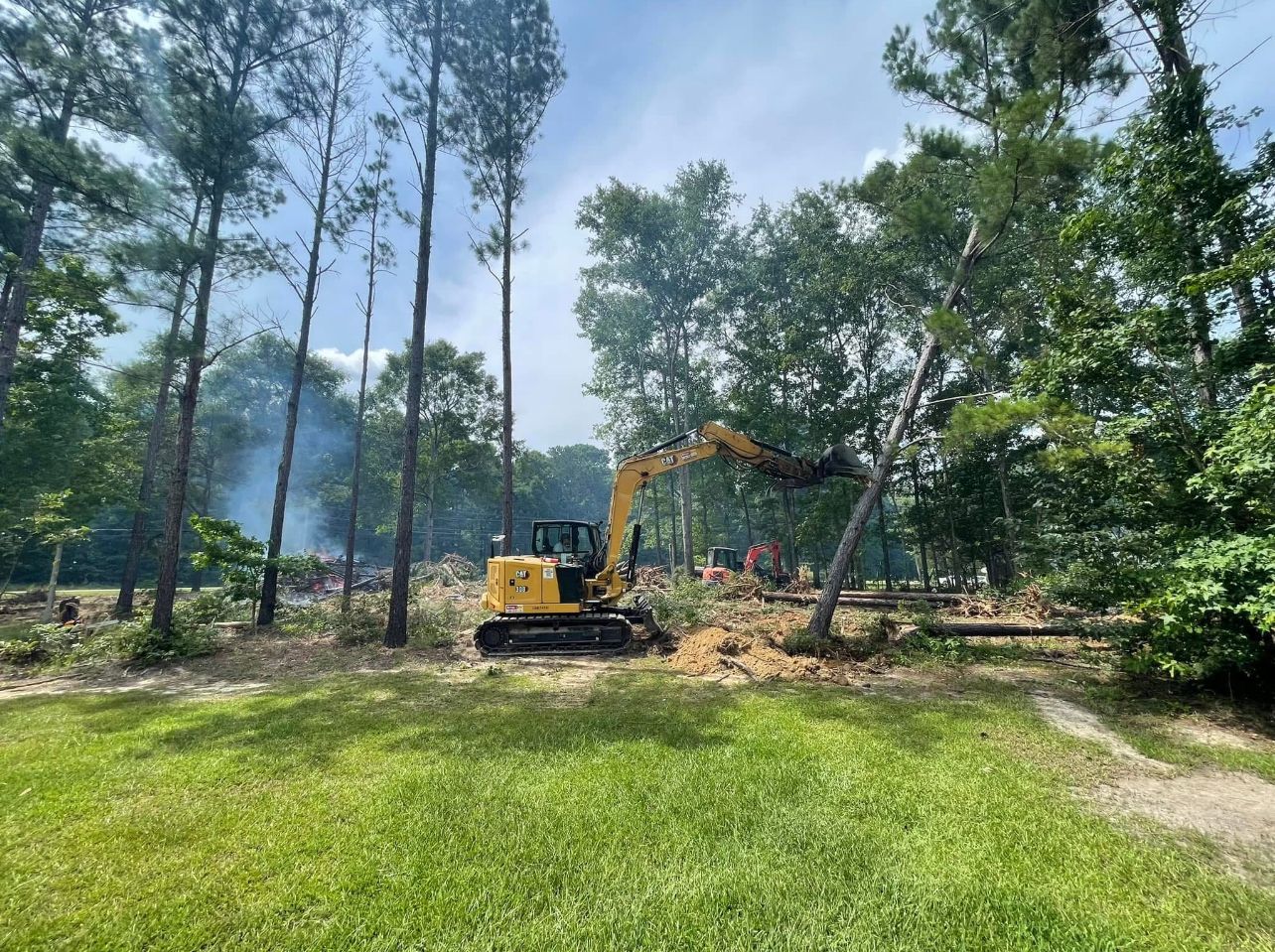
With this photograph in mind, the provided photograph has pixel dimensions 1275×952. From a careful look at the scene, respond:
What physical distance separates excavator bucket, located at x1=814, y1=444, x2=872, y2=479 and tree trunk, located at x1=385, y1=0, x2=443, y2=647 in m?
7.59

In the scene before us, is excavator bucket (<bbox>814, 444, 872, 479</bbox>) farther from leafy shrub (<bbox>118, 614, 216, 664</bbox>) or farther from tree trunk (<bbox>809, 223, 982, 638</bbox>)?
leafy shrub (<bbox>118, 614, 216, 664</bbox>)

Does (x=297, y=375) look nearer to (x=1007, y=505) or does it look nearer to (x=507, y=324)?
(x=507, y=324)

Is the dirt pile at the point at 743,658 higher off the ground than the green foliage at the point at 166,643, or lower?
lower

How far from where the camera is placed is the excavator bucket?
28.9 ft

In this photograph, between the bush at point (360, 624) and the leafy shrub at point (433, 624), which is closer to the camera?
the leafy shrub at point (433, 624)

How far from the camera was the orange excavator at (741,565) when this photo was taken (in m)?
18.9

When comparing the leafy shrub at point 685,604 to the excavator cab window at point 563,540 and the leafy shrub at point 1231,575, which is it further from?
the leafy shrub at point 1231,575

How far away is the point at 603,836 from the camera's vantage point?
2836 mm

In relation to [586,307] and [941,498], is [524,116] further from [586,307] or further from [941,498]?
[941,498]

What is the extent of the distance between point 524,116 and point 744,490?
17482mm

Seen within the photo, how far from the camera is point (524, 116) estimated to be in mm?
12828

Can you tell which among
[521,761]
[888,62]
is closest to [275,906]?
[521,761]

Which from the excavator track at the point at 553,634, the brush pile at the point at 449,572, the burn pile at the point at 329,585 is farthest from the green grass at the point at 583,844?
the burn pile at the point at 329,585

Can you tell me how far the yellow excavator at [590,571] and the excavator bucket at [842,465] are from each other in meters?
0.02
